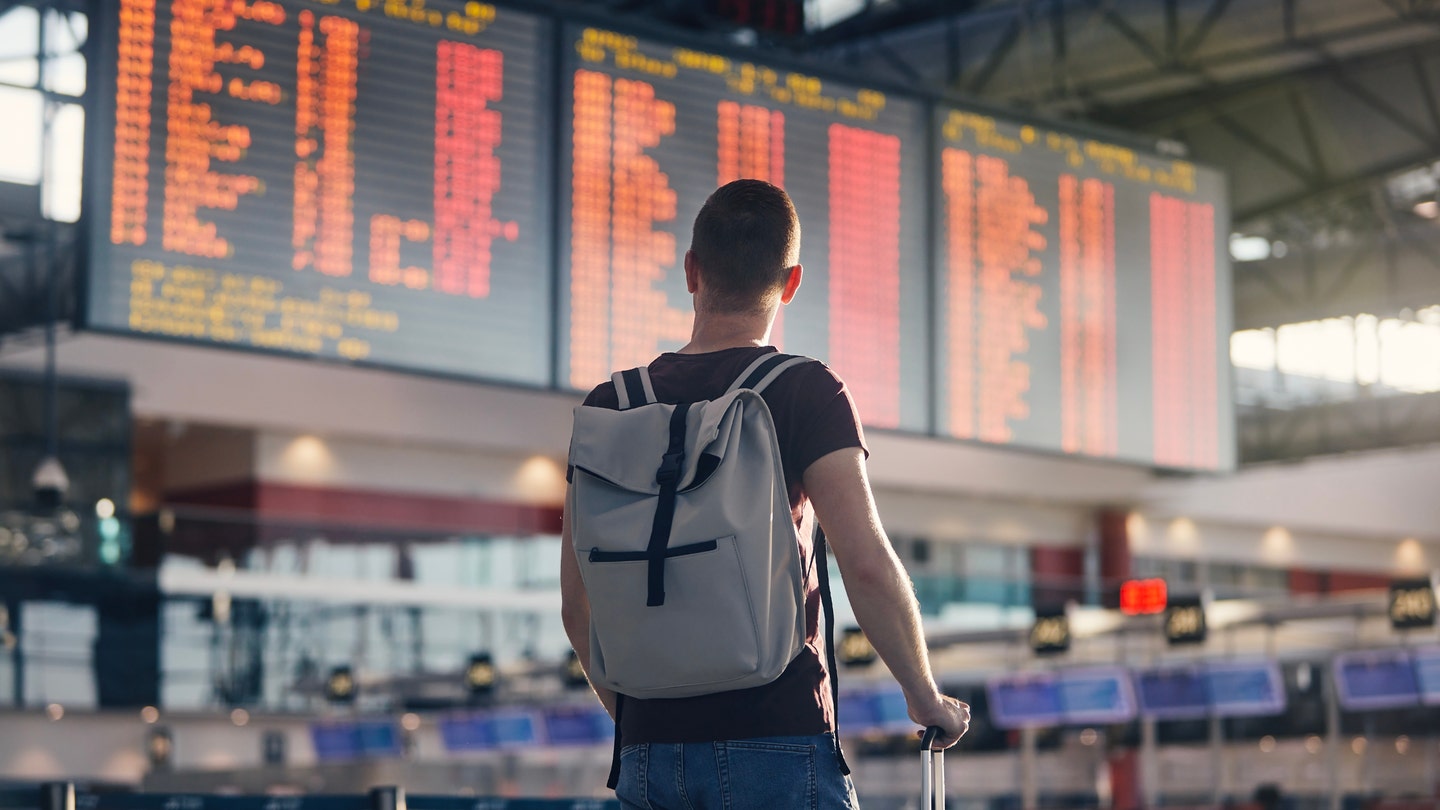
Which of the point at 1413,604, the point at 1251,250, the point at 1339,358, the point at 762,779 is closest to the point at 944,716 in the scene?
the point at 762,779

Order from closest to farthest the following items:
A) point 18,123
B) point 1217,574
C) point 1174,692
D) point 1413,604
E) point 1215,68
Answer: point 1413,604 < point 1174,692 < point 1215,68 < point 18,123 < point 1217,574

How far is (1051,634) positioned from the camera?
1384 centimetres

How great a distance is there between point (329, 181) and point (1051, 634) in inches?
287

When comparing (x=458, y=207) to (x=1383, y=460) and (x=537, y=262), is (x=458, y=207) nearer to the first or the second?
(x=537, y=262)

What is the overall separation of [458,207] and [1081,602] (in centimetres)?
1009

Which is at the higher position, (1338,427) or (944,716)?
(1338,427)

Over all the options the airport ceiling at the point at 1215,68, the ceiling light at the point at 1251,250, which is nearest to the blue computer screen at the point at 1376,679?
the airport ceiling at the point at 1215,68

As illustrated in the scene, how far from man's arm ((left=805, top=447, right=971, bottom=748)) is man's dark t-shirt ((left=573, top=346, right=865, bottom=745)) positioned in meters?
0.03

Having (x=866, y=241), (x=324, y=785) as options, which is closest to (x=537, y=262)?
(x=866, y=241)

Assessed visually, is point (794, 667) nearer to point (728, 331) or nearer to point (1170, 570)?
point (728, 331)

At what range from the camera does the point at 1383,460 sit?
79.2ft

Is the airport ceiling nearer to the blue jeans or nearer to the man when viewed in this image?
the man

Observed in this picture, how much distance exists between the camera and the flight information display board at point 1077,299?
35.1 feet

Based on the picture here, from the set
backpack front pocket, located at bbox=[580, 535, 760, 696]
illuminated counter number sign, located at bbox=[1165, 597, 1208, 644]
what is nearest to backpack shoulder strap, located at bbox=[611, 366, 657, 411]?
backpack front pocket, located at bbox=[580, 535, 760, 696]
